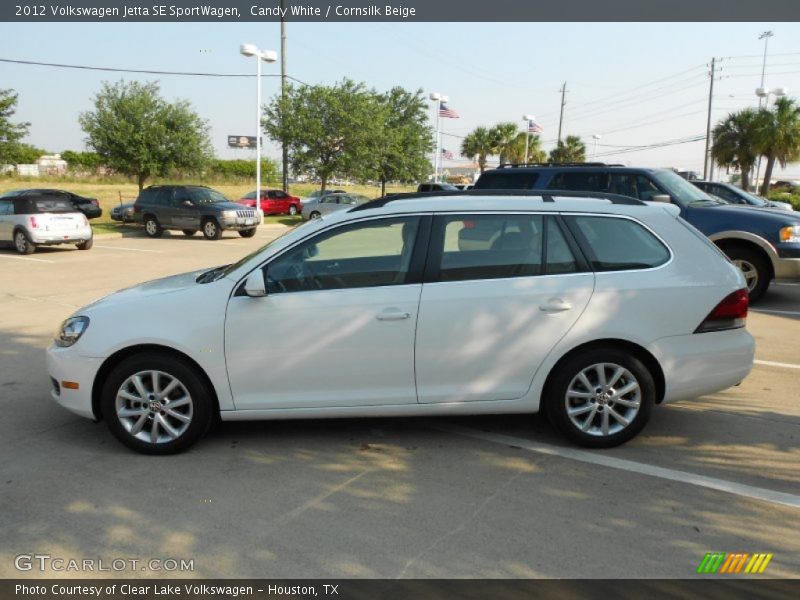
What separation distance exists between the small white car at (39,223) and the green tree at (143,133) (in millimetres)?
11276

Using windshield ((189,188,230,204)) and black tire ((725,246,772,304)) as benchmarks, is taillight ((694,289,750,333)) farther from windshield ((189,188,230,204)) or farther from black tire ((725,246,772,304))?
windshield ((189,188,230,204))

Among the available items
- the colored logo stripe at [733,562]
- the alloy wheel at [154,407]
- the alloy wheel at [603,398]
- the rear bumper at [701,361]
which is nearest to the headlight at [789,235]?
the rear bumper at [701,361]

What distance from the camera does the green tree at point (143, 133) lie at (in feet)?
92.4

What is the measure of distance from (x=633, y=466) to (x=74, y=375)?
358cm

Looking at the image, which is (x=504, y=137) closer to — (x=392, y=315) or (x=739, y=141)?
(x=739, y=141)

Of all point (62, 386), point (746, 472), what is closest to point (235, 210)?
point (62, 386)

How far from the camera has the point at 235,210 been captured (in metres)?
21.5

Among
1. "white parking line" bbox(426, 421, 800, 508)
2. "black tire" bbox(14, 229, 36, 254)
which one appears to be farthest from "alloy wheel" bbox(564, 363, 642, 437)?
"black tire" bbox(14, 229, 36, 254)

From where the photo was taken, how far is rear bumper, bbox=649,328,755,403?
4.34m

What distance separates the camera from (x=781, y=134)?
37562 mm

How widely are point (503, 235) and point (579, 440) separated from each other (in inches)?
56.2

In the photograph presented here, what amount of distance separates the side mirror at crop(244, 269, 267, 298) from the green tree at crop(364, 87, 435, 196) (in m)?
35.7

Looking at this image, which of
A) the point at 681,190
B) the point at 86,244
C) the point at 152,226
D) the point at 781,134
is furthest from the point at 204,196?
the point at 781,134

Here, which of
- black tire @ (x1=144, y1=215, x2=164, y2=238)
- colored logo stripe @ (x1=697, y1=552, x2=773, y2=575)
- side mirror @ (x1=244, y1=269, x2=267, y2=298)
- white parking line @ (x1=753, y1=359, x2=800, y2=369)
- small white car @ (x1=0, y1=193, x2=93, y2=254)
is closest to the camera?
colored logo stripe @ (x1=697, y1=552, x2=773, y2=575)
